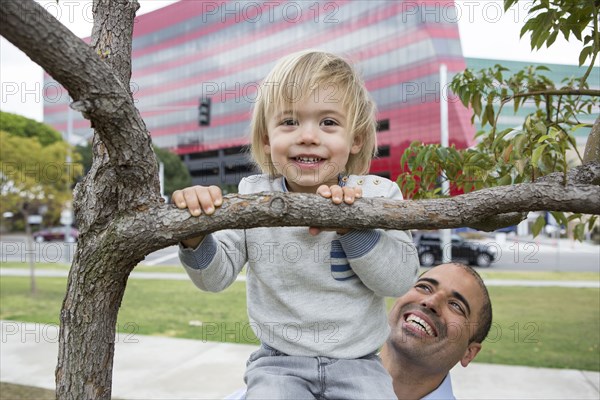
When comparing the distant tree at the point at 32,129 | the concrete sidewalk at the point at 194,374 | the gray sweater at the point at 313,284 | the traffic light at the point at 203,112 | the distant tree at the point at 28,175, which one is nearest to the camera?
the gray sweater at the point at 313,284

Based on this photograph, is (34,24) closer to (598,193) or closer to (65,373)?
(65,373)

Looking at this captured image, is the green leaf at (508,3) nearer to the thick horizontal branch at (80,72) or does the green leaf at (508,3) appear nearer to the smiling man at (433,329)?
the smiling man at (433,329)

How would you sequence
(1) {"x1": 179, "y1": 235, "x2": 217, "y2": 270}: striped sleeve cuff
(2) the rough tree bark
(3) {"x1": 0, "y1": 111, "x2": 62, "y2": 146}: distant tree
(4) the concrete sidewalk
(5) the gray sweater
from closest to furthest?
(2) the rough tree bark
(1) {"x1": 179, "y1": 235, "x2": 217, "y2": 270}: striped sleeve cuff
(5) the gray sweater
(4) the concrete sidewalk
(3) {"x1": 0, "y1": 111, "x2": 62, "y2": 146}: distant tree

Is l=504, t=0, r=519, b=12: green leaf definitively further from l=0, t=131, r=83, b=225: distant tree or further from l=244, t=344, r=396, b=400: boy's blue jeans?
l=0, t=131, r=83, b=225: distant tree

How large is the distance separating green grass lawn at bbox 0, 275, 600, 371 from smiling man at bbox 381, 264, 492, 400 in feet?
8.70

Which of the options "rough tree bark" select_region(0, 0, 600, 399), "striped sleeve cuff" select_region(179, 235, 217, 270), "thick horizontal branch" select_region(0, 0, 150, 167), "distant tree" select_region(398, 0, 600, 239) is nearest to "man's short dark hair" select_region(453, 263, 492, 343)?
"distant tree" select_region(398, 0, 600, 239)

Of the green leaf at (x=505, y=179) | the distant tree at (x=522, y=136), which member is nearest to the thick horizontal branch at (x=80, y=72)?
the distant tree at (x=522, y=136)

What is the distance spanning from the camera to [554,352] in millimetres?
5398

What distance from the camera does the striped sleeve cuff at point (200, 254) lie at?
4.29ft

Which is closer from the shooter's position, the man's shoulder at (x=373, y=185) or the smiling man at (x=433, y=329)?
the man's shoulder at (x=373, y=185)

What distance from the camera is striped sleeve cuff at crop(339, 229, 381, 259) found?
1328mm

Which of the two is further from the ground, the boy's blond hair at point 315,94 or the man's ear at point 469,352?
the boy's blond hair at point 315,94

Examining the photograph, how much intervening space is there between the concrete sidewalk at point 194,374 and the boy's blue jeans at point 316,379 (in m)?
2.74

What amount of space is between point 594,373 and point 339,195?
4.46m
